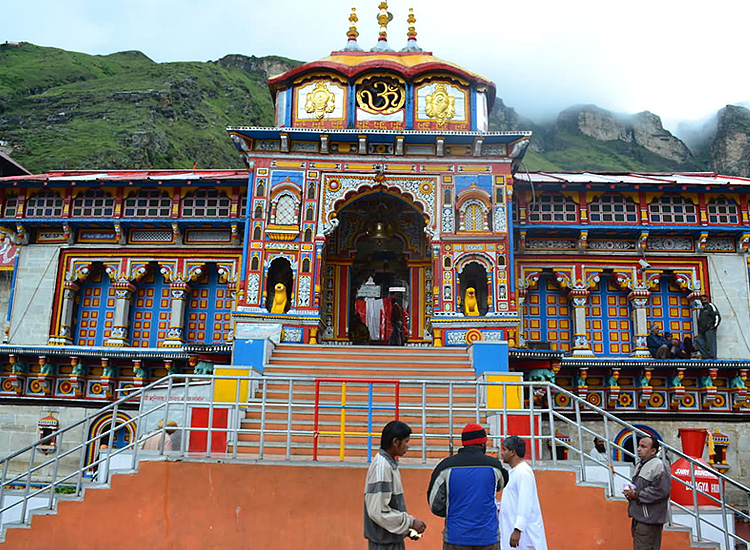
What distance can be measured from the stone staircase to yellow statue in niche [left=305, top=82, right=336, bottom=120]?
6.57m

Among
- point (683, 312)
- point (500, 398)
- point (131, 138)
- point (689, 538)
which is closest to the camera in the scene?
point (689, 538)

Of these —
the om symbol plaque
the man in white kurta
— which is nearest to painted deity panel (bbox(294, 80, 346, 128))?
the om symbol plaque

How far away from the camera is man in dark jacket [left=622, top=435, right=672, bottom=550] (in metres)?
7.12

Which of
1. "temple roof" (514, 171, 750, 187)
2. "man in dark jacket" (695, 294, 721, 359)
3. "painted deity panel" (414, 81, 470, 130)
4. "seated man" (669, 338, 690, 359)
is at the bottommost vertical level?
"seated man" (669, 338, 690, 359)

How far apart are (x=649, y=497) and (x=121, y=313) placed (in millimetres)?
15125

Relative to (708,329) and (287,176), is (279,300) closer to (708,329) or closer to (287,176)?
(287,176)

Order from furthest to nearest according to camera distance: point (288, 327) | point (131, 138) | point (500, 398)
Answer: point (131, 138) < point (288, 327) < point (500, 398)

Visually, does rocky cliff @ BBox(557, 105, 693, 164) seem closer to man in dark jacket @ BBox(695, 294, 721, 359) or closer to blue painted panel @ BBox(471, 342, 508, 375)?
man in dark jacket @ BBox(695, 294, 721, 359)

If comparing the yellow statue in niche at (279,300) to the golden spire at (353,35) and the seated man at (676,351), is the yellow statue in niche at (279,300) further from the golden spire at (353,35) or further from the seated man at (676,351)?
the seated man at (676,351)

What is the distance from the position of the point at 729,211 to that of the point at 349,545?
14970 mm

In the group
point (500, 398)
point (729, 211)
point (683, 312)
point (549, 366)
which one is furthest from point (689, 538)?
point (729, 211)

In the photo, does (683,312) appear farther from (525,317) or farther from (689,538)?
(689,538)

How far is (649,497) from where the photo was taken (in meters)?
7.13

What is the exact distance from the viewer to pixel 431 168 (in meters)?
17.2
